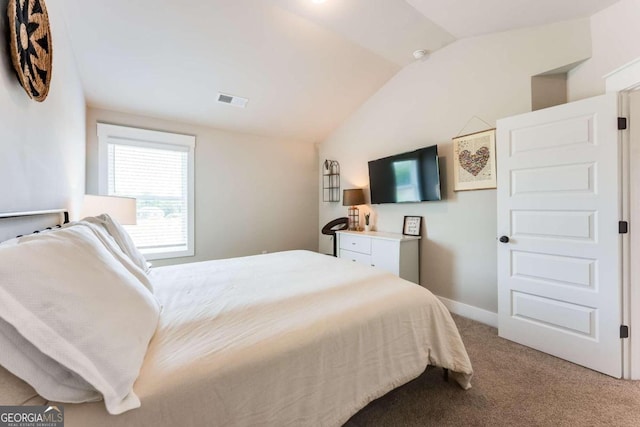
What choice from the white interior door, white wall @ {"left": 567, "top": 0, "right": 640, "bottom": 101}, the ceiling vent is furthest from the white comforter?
the ceiling vent

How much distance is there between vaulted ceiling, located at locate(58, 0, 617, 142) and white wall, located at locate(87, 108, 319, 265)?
35 cm

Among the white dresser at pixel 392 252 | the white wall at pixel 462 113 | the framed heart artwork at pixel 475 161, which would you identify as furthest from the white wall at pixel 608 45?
the white dresser at pixel 392 252

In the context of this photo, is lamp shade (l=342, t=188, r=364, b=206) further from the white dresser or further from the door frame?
the door frame

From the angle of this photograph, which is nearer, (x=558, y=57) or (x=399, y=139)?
(x=558, y=57)

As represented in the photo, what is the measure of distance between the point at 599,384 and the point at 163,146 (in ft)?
15.7

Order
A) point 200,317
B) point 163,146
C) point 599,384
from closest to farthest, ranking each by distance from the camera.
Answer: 1. point 200,317
2. point 599,384
3. point 163,146

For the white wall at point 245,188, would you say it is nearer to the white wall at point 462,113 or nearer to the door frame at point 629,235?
the white wall at point 462,113

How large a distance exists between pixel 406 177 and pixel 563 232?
5.33ft

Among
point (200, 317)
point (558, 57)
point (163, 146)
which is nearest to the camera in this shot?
point (200, 317)

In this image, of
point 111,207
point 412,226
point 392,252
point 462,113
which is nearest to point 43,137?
point 111,207

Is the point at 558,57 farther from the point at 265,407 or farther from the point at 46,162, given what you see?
the point at 46,162

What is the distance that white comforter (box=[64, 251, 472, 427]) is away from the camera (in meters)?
0.87

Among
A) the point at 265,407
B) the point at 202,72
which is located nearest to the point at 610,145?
the point at 265,407

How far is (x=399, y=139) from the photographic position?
357cm
